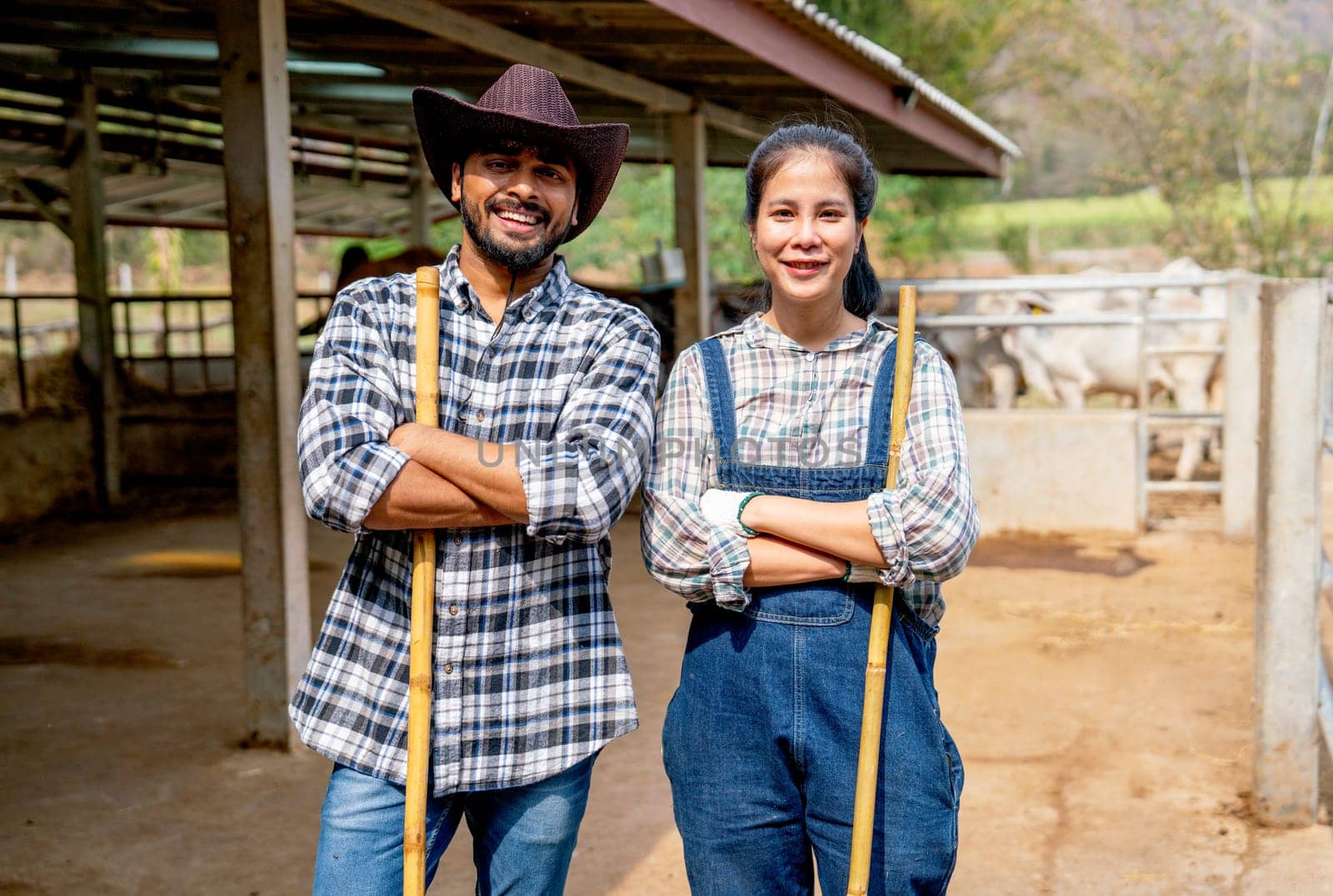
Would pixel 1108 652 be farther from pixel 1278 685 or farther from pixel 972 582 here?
pixel 1278 685

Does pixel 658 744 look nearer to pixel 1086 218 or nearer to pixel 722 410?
pixel 722 410

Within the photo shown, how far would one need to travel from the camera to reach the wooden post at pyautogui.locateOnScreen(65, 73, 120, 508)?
9258mm

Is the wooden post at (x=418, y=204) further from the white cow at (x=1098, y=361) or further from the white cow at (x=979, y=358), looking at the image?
the white cow at (x=1098, y=361)

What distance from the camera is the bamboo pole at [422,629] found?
1.80m

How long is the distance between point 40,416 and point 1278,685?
7862mm

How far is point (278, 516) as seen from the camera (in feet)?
14.0

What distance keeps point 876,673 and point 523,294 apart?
768mm

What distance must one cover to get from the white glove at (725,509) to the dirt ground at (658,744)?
1739mm

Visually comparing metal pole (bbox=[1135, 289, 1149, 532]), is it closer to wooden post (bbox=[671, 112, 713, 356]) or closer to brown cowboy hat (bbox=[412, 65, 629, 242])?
wooden post (bbox=[671, 112, 713, 356])

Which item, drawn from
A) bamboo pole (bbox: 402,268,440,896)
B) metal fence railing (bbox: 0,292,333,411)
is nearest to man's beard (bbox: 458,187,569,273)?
bamboo pole (bbox: 402,268,440,896)

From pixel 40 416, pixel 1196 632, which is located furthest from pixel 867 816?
pixel 40 416

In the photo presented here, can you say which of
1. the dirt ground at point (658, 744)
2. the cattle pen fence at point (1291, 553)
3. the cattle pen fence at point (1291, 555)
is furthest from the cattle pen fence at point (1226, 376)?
the cattle pen fence at point (1291, 553)

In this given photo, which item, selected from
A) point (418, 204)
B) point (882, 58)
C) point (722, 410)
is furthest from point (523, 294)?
point (418, 204)

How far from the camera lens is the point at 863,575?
6.15 ft
